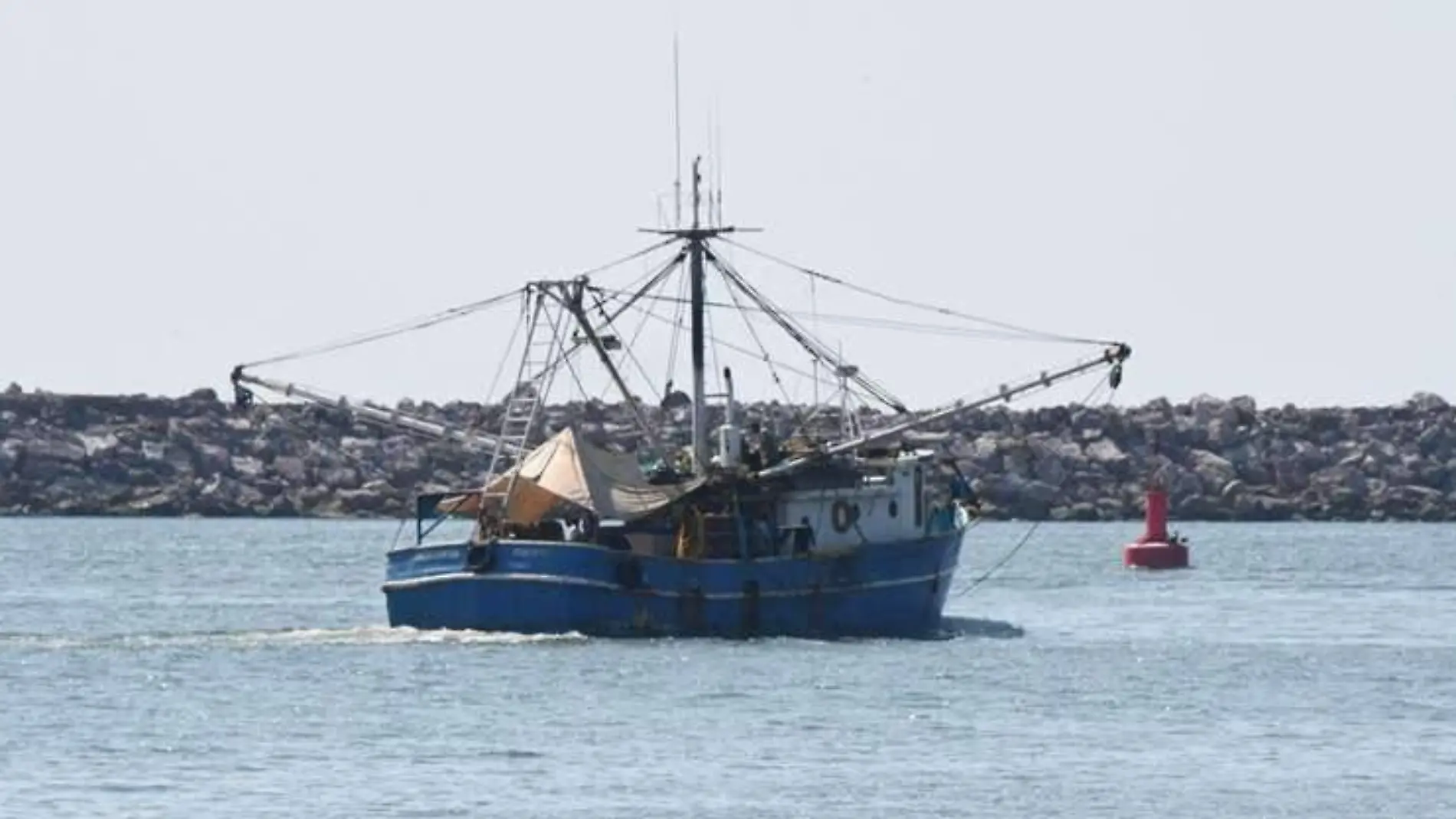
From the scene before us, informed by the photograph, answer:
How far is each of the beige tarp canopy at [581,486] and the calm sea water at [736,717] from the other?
216 cm

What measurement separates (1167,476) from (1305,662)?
258 feet

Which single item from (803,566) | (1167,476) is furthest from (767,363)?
(1167,476)

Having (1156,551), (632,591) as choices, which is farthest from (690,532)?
(1156,551)

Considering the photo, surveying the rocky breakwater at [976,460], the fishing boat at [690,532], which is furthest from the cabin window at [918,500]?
the rocky breakwater at [976,460]

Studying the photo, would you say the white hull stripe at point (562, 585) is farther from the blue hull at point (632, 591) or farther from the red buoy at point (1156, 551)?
the red buoy at point (1156, 551)

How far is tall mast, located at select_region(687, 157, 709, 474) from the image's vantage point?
68.6 m

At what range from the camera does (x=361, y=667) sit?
61438 millimetres

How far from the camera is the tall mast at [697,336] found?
225 feet

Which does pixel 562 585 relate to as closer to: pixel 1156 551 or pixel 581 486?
pixel 581 486

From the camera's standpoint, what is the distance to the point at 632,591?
214 ft

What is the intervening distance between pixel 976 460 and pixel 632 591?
257ft

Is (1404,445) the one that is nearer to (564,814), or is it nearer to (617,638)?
(617,638)

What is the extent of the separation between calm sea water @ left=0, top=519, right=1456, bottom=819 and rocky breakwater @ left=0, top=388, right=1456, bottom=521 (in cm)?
6098

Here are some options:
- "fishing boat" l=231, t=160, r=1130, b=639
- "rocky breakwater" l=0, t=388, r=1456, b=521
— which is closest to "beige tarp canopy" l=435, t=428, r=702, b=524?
"fishing boat" l=231, t=160, r=1130, b=639
